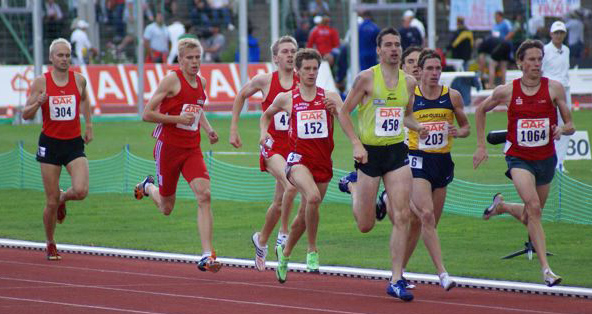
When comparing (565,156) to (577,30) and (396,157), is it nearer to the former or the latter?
(396,157)

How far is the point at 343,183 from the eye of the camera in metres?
12.9

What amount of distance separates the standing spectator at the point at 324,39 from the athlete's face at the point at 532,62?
2153cm

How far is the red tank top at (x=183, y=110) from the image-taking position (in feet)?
39.9

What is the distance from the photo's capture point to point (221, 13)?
36.8 m

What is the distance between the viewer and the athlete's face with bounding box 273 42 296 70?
13.1m

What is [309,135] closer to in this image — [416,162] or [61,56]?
[416,162]

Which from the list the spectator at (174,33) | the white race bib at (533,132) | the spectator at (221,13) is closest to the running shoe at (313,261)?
the white race bib at (533,132)

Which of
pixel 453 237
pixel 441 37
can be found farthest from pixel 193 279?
pixel 441 37

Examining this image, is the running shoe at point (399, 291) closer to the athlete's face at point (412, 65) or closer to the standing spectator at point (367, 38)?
the athlete's face at point (412, 65)

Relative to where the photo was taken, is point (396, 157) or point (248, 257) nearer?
point (396, 157)

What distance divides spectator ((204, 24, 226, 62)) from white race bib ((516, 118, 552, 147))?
78.2 ft

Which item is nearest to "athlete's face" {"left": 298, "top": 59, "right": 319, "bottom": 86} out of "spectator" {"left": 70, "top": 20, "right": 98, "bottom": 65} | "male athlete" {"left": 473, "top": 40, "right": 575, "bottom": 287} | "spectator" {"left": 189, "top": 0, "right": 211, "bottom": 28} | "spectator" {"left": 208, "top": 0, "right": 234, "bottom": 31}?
"male athlete" {"left": 473, "top": 40, "right": 575, "bottom": 287}

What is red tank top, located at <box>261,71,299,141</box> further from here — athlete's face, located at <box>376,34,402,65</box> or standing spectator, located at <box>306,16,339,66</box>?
standing spectator, located at <box>306,16,339,66</box>

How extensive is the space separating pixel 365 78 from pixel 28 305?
325 cm
